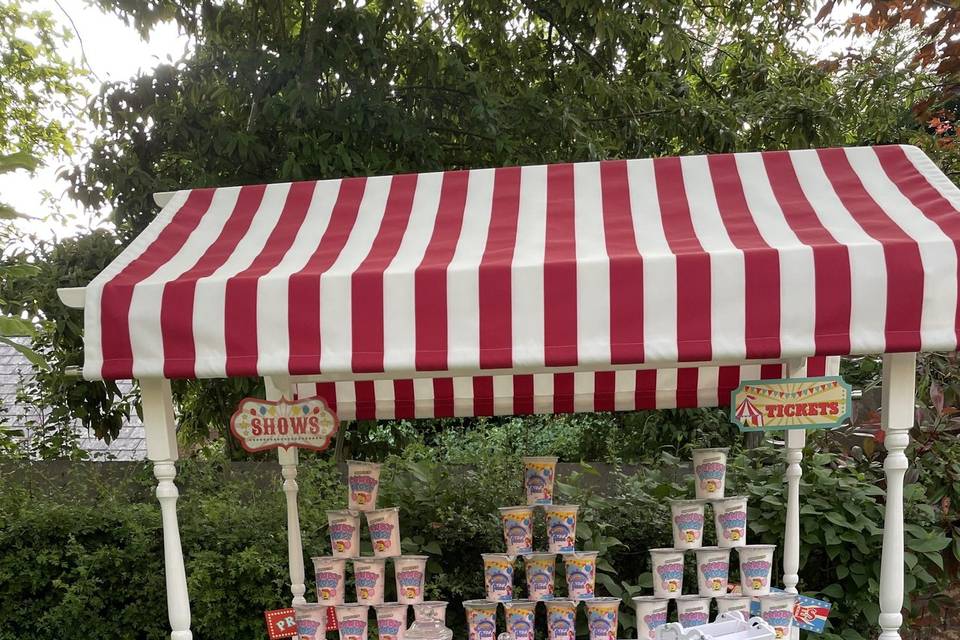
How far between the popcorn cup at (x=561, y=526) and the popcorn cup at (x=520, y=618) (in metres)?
0.28

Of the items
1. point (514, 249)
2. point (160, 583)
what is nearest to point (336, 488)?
point (160, 583)

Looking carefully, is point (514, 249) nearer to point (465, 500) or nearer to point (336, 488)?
point (465, 500)

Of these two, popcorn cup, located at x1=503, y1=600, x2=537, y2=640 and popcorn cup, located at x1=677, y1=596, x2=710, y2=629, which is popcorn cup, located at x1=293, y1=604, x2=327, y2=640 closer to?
popcorn cup, located at x1=503, y1=600, x2=537, y2=640

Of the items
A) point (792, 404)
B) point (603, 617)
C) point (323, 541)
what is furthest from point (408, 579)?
point (792, 404)

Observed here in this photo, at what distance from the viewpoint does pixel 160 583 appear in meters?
4.59

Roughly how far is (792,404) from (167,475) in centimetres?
219

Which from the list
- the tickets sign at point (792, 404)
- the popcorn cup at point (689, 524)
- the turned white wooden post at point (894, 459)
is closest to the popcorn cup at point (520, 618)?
the popcorn cup at point (689, 524)

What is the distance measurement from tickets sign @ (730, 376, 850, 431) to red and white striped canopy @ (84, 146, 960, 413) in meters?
0.28

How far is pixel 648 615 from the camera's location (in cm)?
317

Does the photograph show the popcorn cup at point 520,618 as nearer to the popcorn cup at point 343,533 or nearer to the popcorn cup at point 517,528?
the popcorn cup at point 517,528

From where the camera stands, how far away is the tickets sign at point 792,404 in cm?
277

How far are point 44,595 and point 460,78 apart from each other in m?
3.98

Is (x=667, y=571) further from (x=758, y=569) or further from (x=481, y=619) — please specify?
(x=481, y=619)

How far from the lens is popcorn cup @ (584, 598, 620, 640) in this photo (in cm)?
318
